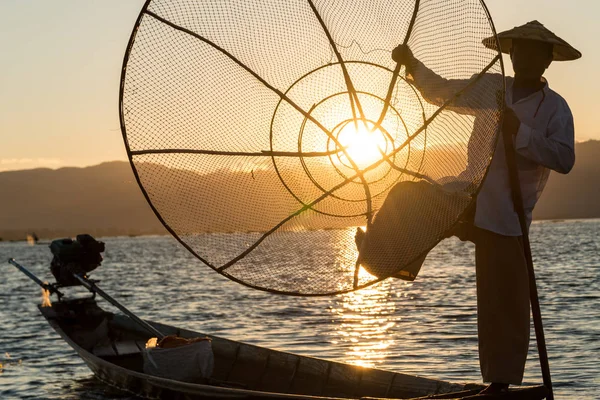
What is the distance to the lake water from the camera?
12055mm

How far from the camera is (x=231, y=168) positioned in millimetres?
6270

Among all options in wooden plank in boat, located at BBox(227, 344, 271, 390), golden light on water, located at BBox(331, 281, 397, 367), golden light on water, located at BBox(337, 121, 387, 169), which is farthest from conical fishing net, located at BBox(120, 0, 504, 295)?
golden light on water, located at BBox(331, 281, 397, 367)

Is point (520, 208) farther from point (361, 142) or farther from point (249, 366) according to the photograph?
point (249, 366)

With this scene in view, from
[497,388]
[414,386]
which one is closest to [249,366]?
[414,386]

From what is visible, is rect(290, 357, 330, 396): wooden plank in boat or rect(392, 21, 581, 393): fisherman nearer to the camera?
rect(392, 21, 581, 393): fisherman

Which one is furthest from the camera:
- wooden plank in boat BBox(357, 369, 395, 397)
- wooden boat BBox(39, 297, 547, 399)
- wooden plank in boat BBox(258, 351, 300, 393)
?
wooden plank in boat BBox(258, 351, 300, 393)

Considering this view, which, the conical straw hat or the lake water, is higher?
the conical straw hat

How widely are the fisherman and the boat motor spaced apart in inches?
219

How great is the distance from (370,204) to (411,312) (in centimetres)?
1511

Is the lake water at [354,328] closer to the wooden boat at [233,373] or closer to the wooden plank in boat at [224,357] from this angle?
the wooden boat at [233,373]

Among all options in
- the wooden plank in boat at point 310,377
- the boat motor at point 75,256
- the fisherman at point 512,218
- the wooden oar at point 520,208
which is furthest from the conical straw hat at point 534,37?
the boat motor at point 75,256

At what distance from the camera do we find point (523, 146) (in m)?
5.02

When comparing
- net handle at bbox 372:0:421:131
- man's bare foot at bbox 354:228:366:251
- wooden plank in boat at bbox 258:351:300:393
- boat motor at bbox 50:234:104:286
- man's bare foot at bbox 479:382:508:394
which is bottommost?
wooden plank in boat at bbox 258:351:300:393

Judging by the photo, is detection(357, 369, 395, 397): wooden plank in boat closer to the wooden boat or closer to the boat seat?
the wooden boat
